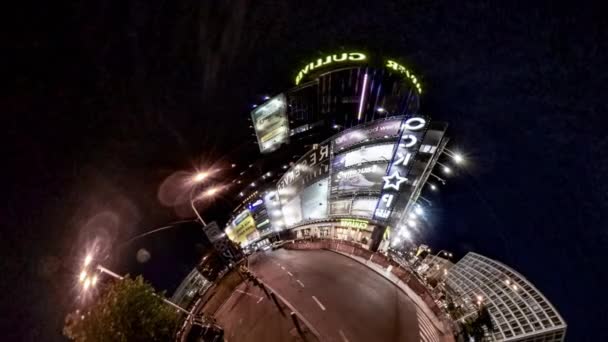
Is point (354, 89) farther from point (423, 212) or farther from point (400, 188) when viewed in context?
point (400, 188)

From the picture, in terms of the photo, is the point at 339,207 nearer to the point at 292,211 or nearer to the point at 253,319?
the point at 292,211

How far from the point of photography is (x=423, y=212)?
2528cm

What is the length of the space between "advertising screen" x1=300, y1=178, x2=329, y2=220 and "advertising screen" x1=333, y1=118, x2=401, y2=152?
3.83 metres

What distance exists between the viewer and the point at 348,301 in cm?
1145

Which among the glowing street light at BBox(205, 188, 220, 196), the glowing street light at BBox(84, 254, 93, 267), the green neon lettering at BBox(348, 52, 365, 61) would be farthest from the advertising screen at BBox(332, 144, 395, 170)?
the glowing street light at BBox(205, 188, 220, 196)

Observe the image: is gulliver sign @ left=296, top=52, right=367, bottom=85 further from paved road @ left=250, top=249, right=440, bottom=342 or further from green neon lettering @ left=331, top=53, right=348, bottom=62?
paved road @ left=250, top=249, right=440, bottom=342

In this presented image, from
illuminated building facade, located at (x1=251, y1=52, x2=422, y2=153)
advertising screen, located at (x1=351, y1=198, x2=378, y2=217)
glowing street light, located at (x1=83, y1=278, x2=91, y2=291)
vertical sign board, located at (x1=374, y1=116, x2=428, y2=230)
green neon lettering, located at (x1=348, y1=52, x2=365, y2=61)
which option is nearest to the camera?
vertical sign board, located at (x1=374, y1=116, x2=428, y2=230)

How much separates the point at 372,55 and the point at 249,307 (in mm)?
25463

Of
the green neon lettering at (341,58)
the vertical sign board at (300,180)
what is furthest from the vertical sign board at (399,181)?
the green neon lettering at (341,58)

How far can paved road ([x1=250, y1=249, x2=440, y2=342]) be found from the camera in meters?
9.62

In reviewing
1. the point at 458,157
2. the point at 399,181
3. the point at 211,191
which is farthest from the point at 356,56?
the point at 211,191

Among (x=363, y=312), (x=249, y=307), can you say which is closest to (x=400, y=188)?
(x=363, y=312)

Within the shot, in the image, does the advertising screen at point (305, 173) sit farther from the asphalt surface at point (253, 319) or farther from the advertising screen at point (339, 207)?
the asphalt surface at point (253, 319)

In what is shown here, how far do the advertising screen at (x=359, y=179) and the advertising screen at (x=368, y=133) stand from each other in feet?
7.51
